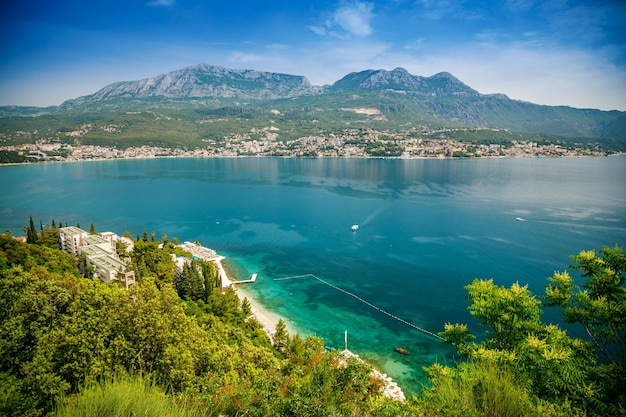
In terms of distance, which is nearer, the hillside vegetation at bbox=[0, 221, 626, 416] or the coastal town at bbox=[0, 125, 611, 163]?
the hillside vegetation at bbox=[0, 221, 626, 416]

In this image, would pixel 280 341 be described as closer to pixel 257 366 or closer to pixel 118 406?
pixel 257 366

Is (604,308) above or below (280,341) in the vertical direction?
above

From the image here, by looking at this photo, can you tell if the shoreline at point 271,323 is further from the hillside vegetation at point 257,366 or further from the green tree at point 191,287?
the hillside vegetation at point 257,366

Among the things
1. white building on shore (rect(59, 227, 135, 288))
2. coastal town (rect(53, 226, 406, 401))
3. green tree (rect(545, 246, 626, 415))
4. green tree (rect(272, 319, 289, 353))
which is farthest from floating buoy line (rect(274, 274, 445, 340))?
green tree (rect(545, 246, 626, 415))

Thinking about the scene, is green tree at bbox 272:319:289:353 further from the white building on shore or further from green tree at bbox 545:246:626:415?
green tree at bbox 545:246:626:415

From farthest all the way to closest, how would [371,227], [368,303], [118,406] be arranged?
[371,227] < [368,303] < [118,406]

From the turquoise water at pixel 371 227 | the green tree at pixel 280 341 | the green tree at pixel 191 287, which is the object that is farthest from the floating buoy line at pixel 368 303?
the green tree at pixel 191 287

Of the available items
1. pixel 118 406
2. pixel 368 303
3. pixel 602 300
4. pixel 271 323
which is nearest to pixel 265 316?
pixel 271 323
